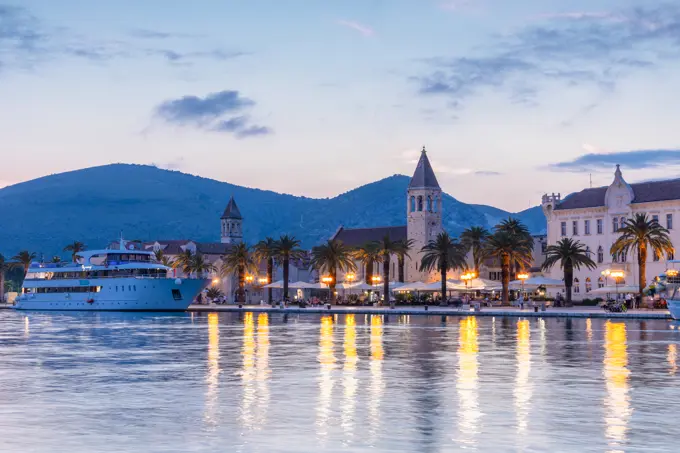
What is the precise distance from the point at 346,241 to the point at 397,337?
111 metres

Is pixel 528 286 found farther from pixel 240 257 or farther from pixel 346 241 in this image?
pixel 346 241

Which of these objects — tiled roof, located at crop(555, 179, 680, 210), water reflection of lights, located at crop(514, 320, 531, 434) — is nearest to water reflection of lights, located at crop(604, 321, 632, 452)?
water reflection of lights, located at crop(514, 320, 531, 434)

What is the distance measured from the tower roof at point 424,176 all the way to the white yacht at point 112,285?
145ft

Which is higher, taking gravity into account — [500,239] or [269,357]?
[500,239]

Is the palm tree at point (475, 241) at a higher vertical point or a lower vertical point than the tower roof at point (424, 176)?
lower

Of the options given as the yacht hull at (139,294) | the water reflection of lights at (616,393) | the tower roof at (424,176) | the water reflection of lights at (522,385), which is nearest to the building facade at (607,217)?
the tower roof at (424,176)

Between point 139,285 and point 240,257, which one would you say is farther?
point 240,257

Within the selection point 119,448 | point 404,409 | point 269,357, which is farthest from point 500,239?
point 119,448

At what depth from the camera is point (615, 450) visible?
1773 cm

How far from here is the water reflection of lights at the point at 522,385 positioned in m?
21.3

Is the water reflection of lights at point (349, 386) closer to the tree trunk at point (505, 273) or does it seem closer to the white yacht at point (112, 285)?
the tree trunk at point (505, 273)

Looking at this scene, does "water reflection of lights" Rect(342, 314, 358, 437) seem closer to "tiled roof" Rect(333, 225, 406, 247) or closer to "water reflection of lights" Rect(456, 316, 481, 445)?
"water reflection of lights" Rect(456, 316, 481, 445)

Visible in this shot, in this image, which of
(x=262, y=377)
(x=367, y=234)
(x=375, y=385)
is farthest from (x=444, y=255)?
(x=375, y=385)

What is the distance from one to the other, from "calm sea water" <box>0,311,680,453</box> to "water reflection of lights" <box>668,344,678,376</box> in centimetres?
9
